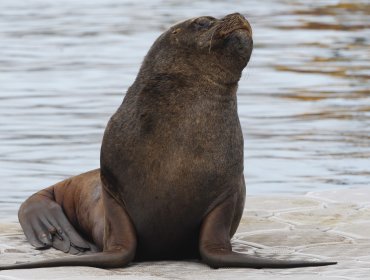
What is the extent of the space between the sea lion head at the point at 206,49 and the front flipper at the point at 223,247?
2.30 feet

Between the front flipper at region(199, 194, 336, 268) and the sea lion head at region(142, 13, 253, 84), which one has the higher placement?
the sea lion head at region(142, 13, 253, 84)

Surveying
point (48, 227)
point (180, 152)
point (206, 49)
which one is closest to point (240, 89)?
point (48, 227)

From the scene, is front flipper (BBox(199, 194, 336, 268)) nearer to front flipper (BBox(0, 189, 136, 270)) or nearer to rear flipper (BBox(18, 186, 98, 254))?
front flipper (BBox(0, 189, 136, 270))

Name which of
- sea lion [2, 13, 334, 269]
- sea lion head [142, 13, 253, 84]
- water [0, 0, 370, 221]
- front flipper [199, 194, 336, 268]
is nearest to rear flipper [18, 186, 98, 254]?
sea lion [2, 13, 334, 269]

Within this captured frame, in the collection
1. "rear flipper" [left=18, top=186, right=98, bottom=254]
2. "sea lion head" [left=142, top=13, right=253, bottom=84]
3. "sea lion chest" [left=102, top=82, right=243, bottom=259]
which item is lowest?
"rear flipper" [left=18, top=186, right=98, bottom=254]

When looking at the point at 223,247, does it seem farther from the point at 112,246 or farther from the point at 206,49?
the point at 206,49

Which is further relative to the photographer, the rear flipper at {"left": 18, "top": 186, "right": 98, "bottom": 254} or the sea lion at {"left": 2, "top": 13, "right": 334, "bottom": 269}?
the rear flipper at {"left": 18, "top": 186, "right": 98, "bottom": 254}

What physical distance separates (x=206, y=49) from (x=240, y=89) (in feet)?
31.2

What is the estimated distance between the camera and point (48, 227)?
805 cm

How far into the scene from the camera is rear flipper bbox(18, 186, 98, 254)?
25.5ft

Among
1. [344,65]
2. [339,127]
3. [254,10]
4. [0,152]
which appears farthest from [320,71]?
[254,10]

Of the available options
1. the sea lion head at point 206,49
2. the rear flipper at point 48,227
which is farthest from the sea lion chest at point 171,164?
the rear flipper at point 48,227

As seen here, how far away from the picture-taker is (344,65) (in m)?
18.9

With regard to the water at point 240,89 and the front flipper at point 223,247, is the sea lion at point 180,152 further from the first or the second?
the water at point 240,89
